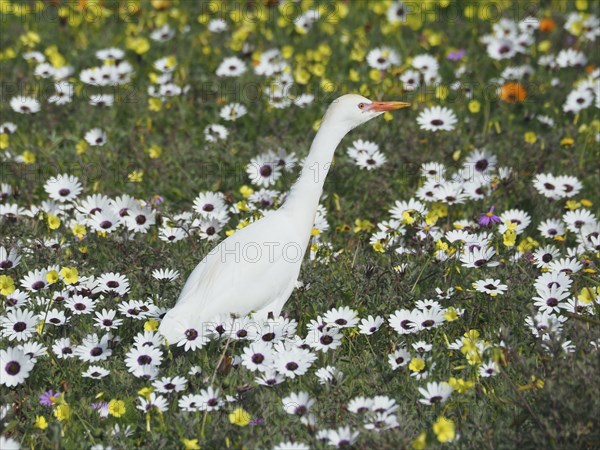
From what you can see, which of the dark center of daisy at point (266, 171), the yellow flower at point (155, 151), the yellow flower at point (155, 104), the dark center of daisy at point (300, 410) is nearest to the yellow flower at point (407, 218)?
the dark center of daisy at point (266, 171)

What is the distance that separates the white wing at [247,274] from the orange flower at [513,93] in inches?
118

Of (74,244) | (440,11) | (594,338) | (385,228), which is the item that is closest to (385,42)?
(440,11)

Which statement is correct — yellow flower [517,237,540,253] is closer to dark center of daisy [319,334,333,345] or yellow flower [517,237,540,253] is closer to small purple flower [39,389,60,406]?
dark center of daisy [319,334,333,345]

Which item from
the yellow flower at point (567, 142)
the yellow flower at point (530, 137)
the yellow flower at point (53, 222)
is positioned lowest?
the yellow flower at point (53, 222)

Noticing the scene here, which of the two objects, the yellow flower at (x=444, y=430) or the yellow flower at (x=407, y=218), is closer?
the yellow flower at (x=444, y=430)

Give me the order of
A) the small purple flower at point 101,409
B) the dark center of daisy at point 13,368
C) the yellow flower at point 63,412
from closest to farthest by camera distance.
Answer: the yellow flower at point 63,412
the small purple flower at point 101,409
the dark center of daisy at point 13,368

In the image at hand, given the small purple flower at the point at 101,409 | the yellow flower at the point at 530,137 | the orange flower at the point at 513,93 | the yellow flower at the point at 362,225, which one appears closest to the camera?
the small purple flower at the point at 101,409

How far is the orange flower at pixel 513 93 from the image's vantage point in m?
7.61

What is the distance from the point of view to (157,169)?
273 inches

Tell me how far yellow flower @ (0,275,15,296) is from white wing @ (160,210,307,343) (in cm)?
81

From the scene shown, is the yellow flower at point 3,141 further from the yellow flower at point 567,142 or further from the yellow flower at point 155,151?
the yellow flower at point 567,142

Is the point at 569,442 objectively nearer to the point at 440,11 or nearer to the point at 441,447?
the point at 441,447

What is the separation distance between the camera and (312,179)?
520 cm

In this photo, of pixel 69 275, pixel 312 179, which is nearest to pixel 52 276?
pixel 69 275
